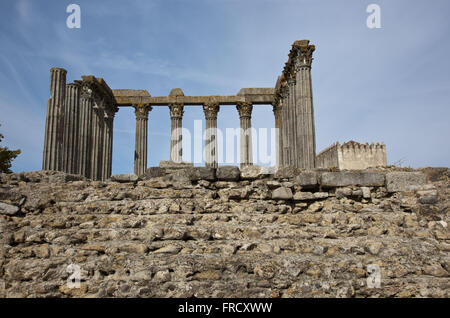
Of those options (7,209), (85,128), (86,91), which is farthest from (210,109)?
(7,209)

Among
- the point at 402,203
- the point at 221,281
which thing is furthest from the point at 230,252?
the point at 402,203

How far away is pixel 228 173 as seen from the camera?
6.08 metres

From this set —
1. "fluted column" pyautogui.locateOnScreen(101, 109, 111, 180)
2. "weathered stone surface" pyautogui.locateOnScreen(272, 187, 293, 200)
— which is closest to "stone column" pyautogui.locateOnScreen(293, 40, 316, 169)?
"weathered stone surface" pyautogui.locateOnScreen(272, 187, 293, 200)

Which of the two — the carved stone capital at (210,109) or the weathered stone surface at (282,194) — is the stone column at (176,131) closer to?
the carved stone capital at (210,109)

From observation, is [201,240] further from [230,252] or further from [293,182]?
[293,182]

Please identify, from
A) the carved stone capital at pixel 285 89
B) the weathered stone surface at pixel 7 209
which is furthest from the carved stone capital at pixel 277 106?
the weathered stone surface at pixel 7 209

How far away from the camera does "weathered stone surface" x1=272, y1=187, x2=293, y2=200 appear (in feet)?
19.2

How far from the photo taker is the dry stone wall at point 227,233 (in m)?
4.22

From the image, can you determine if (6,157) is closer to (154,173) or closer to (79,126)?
(79,126)

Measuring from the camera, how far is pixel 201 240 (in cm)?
497

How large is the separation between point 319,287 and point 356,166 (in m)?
26.7

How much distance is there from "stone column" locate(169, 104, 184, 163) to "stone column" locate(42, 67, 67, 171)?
25.3ft

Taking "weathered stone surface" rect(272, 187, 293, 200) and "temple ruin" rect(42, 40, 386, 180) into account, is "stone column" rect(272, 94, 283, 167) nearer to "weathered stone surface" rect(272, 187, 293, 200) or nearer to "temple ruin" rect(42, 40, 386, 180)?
"temple ruin" rect(42, 40, 386, 180)

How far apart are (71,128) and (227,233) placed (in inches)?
491
